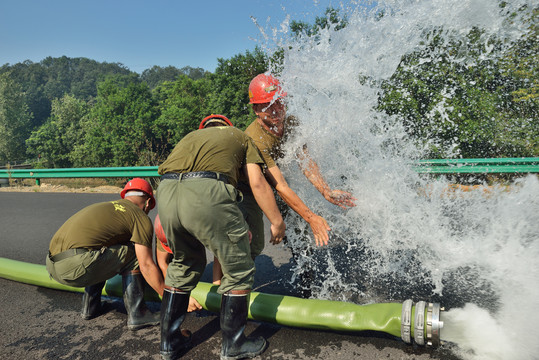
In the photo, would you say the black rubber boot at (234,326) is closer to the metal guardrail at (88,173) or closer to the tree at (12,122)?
the metal guardrail at (88,173)

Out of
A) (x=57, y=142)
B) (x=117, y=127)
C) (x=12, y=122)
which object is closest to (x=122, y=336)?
(x=117, y=127)

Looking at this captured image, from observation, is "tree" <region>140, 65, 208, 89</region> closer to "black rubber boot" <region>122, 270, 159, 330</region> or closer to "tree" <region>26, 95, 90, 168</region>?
"tree" <region>26, 95, 90, 168</region>

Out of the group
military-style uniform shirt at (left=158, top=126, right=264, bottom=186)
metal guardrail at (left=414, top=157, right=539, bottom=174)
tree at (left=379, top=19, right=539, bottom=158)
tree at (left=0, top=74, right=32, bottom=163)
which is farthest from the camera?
tree at (left=0, top=74, right=32, bottom=163)

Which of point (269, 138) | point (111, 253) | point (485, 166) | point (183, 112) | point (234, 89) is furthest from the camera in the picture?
point (183, 112)

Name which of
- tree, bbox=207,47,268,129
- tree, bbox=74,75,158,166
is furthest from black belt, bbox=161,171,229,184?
tree, bbox=74,75,158,166

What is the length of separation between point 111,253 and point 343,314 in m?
2.00

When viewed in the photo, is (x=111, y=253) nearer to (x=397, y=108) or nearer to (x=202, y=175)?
(x=202, y=175)

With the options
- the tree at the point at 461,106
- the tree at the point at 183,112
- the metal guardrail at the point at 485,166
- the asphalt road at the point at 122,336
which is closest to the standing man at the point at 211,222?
the asphalt road at the point at 122,336

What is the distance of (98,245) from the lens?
10.7 feet

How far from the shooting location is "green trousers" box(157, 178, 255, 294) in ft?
8.22

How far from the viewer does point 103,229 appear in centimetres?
330

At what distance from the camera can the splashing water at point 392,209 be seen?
2.65m

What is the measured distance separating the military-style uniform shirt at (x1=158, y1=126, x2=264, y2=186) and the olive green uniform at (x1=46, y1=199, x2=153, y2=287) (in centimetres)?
86

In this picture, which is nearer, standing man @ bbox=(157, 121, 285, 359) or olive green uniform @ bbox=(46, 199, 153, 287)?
standing man @ bbox=(157, 121, 285, 359)
